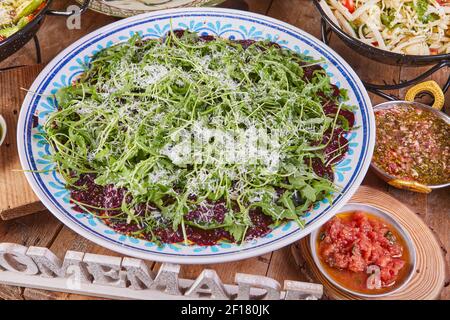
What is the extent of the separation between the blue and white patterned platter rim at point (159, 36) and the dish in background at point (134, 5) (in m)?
0.13

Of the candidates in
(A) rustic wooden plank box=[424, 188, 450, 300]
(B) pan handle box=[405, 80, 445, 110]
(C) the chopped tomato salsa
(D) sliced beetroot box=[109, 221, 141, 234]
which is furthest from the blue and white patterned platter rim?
(A) rustic wooden plank box=[424, 188, 450, 300]

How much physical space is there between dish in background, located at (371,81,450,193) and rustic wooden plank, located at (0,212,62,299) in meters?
1.40

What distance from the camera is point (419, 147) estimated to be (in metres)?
2.12

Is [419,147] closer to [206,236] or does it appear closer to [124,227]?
[206,236]

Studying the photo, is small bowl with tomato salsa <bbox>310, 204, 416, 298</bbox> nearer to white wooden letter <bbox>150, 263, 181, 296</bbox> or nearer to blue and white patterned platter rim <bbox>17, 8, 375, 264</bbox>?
blue and white patterned platter rim <bbox>17, 8, 375, 264</bbox>

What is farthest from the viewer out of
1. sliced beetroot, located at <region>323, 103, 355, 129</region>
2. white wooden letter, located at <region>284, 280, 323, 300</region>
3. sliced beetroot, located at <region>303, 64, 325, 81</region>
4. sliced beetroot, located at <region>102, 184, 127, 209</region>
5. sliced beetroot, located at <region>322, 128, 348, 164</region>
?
sliced beetroot, located at <region>303, 64, 325, 81</region>

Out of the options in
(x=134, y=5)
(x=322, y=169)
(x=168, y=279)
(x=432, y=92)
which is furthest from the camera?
(x=134, y=5)

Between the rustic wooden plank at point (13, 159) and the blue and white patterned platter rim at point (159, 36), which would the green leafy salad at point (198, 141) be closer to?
the blue and white patterned platter rim at point (159, 36)

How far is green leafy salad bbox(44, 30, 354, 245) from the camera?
65.7 inches

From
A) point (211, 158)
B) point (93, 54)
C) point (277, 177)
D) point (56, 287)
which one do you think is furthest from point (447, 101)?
point (56, 287)

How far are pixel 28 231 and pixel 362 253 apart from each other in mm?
1365

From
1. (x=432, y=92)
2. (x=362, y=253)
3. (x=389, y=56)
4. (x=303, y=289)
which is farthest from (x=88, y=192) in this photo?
(x=432, y=92)
